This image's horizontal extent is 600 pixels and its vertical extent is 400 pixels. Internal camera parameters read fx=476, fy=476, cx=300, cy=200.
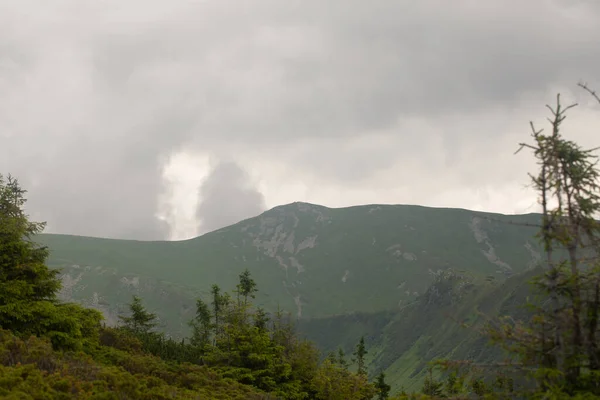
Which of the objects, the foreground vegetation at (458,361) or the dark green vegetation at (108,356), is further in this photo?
the dark green vegetation at (108,356)

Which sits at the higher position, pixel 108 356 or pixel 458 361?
pixel 458 361

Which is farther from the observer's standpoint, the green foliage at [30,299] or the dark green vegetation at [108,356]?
the green foliage at [30,299]

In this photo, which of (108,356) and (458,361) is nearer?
(458,361)

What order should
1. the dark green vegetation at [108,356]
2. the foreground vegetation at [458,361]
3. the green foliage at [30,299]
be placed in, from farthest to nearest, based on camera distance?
the green foliage at [30,299]
the dark green vegetation at [108,356]
the foreground vegetation at [458,361]

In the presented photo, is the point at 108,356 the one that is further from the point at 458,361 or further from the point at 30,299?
the point at 458,361

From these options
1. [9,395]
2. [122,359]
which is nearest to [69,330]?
[122,359]

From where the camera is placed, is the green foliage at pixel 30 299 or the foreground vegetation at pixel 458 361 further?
the green foliage at pixel 30 299

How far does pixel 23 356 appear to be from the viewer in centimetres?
1720

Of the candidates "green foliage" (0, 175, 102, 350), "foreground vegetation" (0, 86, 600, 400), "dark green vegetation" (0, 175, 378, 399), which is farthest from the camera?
"green foliage" (0, 175, 102, 350)

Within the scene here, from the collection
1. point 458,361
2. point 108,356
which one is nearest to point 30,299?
point 108,356

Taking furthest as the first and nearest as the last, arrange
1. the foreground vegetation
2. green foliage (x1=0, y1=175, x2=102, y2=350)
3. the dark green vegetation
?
1. green foliage (x1=0, y1=175, x2=102, y2=350)
2. the dark green vegetation
3. the foreground vegetation

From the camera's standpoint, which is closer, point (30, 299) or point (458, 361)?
point (458, 361)

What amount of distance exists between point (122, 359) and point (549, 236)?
2183cm

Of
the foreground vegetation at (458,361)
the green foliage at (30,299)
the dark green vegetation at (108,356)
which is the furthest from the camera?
the green foliage at (30,299)
